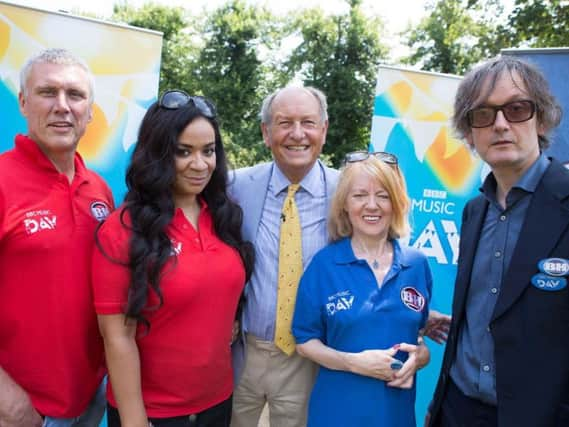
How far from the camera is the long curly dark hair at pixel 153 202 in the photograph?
1.97m

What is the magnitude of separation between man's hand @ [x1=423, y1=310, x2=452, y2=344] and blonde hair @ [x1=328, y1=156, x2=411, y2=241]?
1.52 ft

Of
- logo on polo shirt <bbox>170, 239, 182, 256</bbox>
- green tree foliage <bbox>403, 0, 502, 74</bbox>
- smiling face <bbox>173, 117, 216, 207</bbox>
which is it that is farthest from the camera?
green tree foliage <bbox>403, 0, 502, 74</bbox>

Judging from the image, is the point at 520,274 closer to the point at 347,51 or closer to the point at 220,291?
the point at 220,291

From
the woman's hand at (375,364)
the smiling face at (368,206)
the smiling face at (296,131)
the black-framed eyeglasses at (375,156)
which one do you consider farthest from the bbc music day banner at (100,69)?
the woman's hand at (375,364)

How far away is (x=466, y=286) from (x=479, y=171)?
265 centimetres

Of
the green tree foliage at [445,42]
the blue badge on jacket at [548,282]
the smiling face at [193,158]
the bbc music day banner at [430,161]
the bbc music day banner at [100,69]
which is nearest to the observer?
the blue badge on jacket at [548,282]

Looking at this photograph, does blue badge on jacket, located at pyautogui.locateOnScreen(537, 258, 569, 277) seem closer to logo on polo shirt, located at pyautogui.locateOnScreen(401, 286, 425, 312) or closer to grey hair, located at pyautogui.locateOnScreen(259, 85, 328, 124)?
logo on polo shirt, located at pyautogui.locateOnScreen(401, 286, 425, 312)

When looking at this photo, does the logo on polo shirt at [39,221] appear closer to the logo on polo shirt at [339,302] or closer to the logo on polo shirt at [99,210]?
the logo on polo shirt at [99,210]

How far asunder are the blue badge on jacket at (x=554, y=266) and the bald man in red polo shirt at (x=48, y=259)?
1.84 m

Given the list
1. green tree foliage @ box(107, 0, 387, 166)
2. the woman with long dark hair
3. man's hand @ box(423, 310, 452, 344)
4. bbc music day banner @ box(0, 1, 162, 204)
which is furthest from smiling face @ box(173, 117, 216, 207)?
green tree foliage @ box(107, 0, 387, 166)

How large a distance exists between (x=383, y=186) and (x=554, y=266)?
90cm

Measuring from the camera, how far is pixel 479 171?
4.48 m

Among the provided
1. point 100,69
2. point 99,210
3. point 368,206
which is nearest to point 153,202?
point 99,210

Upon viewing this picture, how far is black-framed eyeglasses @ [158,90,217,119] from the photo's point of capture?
2.19m
